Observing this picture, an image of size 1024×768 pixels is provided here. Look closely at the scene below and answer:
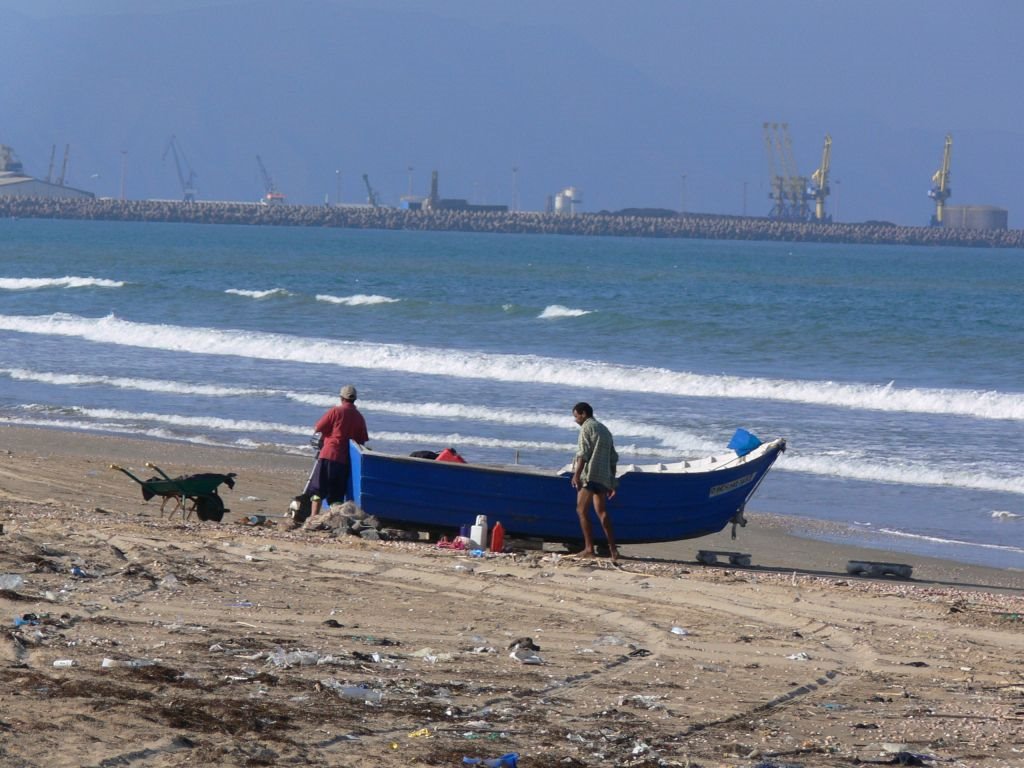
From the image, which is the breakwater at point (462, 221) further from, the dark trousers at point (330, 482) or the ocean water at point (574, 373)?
the dark trousers at point (330, 482)

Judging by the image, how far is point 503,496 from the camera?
1134 centimetres

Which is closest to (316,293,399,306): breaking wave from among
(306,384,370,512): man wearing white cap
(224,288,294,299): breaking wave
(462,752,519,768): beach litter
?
(224,288,294,299): breaking wave

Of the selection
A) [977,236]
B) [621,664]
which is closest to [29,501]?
[621,664]

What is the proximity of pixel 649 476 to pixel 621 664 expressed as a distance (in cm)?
424

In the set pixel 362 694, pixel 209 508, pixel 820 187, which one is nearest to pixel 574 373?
pixel 209 508

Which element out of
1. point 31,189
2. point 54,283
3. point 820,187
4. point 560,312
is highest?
point 820,187

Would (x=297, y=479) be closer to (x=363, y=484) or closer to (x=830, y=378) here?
(x=363, y=484)

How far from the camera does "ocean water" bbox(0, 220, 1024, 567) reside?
16203 mm

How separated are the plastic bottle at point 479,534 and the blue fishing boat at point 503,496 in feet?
0.71

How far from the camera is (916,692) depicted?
7168 mm

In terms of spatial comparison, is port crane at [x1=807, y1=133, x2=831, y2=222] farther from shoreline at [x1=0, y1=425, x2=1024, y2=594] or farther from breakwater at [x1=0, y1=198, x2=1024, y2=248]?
shoreline at [x1=0, y1=425, x2=1024, y2=594]

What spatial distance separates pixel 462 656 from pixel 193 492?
4.81 meters

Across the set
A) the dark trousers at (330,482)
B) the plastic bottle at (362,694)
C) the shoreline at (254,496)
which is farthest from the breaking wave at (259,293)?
the plastic bottle at (362,694)

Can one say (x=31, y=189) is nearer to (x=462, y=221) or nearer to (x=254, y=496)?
(x=462, y=221)
